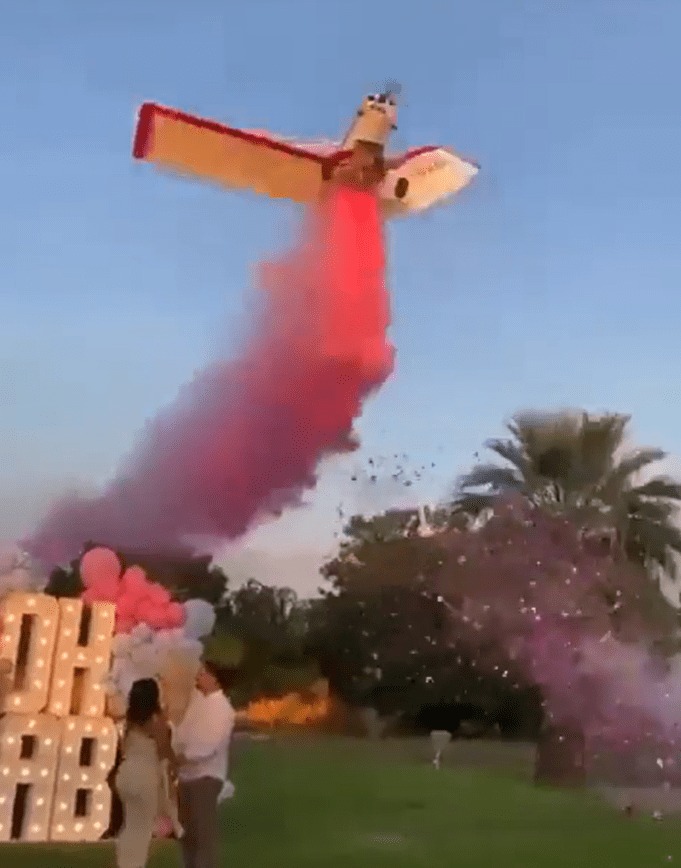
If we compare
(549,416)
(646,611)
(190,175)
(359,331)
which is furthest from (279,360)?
(646,611)

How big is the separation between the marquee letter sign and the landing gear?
4.96m

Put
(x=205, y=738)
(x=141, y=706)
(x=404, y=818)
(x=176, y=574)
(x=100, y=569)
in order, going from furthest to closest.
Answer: (x=176, y=574) < (x=404, y=818) < (x=100, y=569) < (x=205, y=738) < (x=141, y=706)

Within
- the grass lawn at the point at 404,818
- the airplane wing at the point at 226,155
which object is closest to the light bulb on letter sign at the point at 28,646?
the grass lawn at the point at 404,818

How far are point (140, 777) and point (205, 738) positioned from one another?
124 centimetres

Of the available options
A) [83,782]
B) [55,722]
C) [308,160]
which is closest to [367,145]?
[308,160]

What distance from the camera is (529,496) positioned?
41.0ft

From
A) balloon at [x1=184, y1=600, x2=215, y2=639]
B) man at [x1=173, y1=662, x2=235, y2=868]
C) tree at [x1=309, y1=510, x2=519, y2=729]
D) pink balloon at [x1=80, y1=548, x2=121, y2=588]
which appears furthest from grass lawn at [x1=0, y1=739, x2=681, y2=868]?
pink balloon at [x1=80, y1=548, x2=121, y2=588]

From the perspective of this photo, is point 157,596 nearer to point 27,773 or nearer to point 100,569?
point 100,569

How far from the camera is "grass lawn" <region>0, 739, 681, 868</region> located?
9477 mm

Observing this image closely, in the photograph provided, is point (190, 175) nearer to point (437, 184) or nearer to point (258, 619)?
point (437, 184)

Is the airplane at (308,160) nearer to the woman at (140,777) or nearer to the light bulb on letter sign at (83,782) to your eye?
the light bulb on letter sign at (83,782)

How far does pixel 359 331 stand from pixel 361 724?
361 cm

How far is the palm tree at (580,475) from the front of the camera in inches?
494

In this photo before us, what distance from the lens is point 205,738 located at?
750 cm
